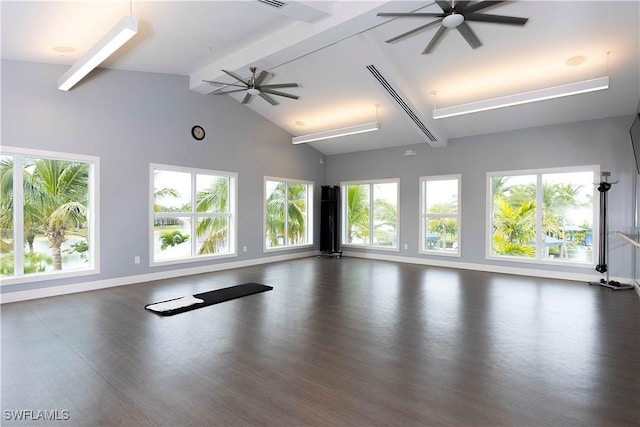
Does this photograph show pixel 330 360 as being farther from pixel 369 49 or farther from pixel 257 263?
pixel 257 263

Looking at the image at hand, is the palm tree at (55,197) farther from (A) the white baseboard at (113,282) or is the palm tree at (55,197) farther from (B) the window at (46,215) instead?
(A) the white baseboard at (113,282)

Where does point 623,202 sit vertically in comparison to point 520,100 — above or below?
below

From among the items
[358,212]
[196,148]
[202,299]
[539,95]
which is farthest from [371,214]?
[202,299]

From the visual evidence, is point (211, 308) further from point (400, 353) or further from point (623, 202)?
point (623, 202)

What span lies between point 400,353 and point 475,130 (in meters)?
5.67

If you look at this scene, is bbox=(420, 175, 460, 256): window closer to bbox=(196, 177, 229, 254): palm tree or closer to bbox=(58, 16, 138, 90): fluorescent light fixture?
bbox=(196, 177, 229, 254): palm tree

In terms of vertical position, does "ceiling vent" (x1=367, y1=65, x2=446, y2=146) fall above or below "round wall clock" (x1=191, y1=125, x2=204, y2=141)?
above

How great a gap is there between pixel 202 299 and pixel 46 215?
104 inches

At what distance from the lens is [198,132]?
662 cm

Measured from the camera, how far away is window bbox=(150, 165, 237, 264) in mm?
6184

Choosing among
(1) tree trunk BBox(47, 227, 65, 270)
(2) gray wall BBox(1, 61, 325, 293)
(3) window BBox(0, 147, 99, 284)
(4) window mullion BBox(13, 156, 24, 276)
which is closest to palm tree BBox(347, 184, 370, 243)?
(2) gray wall BBox(1, 61, 325, 293)

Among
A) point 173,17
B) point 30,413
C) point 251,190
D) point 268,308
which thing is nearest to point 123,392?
point 30,413

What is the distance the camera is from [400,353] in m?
2.97

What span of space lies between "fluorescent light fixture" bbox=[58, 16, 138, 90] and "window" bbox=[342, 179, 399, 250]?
21.1 feet
